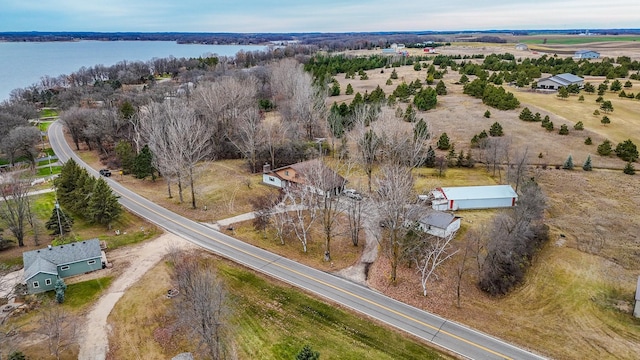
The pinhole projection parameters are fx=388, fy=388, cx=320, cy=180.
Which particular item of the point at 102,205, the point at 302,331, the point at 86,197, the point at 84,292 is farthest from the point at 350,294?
the point at 86,197

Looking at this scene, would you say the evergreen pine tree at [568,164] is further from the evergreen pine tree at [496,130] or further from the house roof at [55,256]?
the house roof at [55,256]

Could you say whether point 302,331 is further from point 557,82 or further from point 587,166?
point 557,82

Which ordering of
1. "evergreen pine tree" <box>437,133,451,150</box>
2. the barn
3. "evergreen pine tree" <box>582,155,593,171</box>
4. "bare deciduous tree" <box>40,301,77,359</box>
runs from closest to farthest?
"bare deciduous tree" <box>40,301,77,359</box> → the barn → "evergreen pine tree" <box>582,155,593,171</box> → "evergreen pine tree" <box>437,133,451,150</box>

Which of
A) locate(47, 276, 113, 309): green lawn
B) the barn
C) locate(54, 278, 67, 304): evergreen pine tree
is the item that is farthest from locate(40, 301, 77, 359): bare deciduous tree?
the barn

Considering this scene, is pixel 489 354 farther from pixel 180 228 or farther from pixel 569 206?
pixel 180 228

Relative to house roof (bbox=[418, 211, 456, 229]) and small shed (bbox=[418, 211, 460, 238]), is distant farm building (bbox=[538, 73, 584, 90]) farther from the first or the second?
house roof (bbox=[418, 211, 456, 229])

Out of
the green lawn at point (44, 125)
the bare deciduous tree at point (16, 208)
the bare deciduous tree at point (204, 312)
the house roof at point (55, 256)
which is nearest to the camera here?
the bare deciduous tree at point (204, 312)

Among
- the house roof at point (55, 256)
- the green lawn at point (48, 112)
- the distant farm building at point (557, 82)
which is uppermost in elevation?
the distant farm building at point (557, 82)

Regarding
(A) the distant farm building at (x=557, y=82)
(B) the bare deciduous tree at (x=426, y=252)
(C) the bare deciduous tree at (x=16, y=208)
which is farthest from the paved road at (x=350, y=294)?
(A) the distant farm building at (x=557, y=82)
